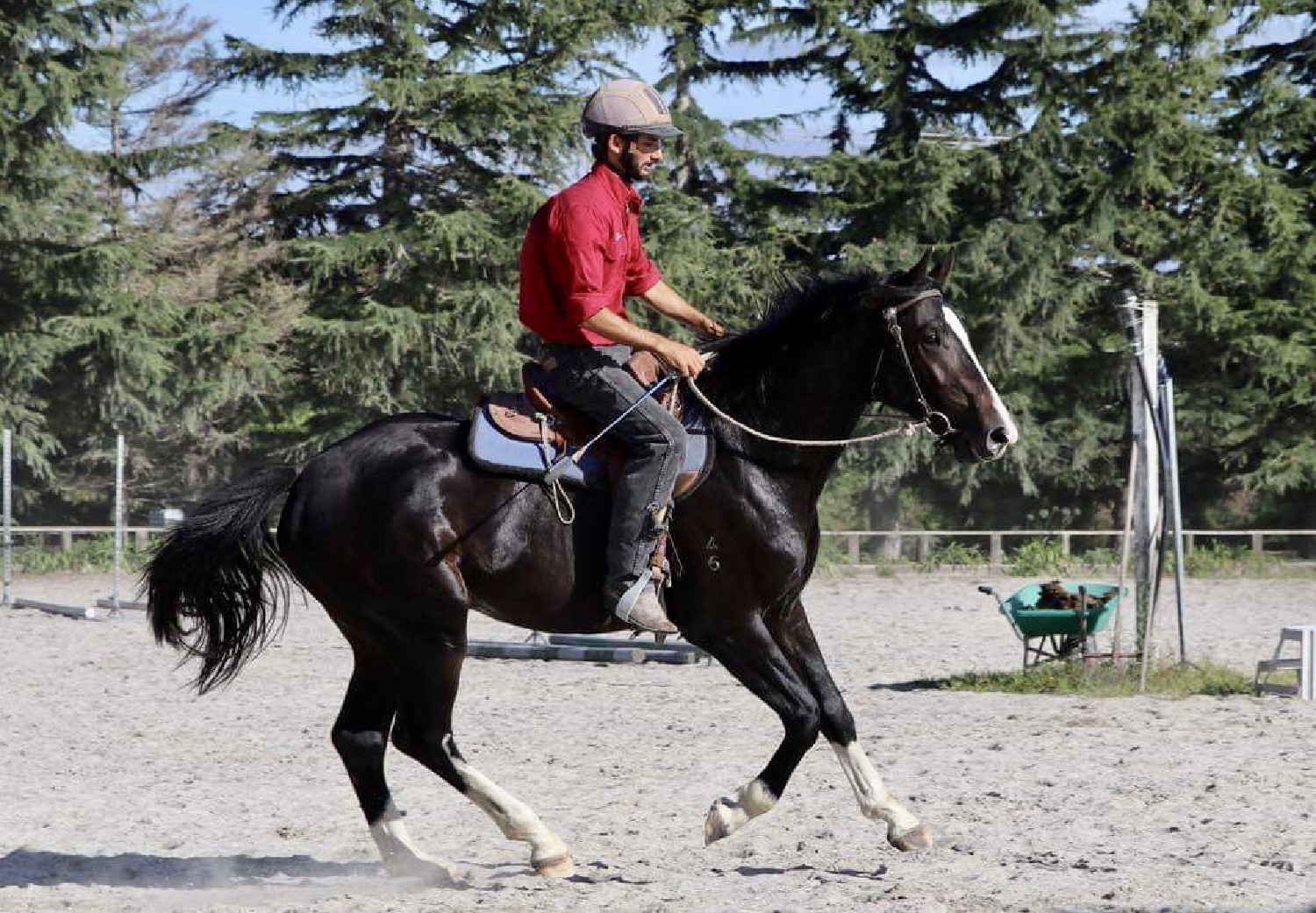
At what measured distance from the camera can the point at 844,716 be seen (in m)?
6.32

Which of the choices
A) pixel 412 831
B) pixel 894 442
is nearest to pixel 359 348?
pixel 894 442

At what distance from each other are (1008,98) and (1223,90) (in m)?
3.80

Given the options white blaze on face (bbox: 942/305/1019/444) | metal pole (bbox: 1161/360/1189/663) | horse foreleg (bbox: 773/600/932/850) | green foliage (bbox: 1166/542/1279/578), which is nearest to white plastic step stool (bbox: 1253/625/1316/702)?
metal pole (bbox: 1161/360/1189/663)

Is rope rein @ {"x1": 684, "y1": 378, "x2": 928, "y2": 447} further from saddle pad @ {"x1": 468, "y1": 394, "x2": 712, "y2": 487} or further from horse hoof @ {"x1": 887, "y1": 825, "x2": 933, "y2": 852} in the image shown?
horse hoof @ {"x1": 887, "y1": 825, "x2": 933, "y2": 852}

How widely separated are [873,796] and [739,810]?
1.71 ft

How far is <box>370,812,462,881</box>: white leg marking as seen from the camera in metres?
6.18

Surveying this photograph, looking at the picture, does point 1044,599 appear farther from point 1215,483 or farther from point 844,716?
point 1215,483

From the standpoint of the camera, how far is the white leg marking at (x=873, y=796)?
625 cm

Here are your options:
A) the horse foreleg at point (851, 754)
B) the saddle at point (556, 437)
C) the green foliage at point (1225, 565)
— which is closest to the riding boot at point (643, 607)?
the saddle at point (556, 437)

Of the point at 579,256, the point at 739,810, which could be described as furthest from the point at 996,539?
the point at 579,256

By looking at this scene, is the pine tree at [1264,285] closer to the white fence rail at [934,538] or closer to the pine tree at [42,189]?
the white fence rail at [934,538]

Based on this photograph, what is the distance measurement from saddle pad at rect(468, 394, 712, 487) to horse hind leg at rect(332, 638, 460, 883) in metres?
0.92

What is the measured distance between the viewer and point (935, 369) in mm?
6156

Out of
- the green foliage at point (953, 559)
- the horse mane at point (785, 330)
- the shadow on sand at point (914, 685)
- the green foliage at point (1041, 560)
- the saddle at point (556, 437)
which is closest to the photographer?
the saddle at point (556, 437)
